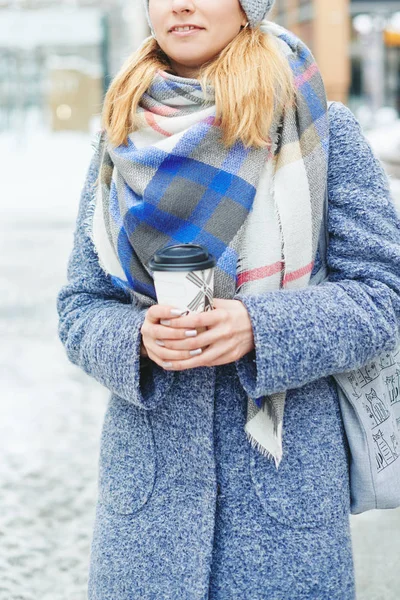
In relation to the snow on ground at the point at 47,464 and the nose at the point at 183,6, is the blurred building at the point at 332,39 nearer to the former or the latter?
the snow on ground at the point at 47,464

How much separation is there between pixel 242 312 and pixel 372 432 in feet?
1.17

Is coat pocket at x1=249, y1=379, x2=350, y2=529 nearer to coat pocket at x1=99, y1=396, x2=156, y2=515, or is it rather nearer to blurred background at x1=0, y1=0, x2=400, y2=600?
coat pocket at x1=99, y1=396, x2=156, y2=515

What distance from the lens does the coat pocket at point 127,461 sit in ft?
5.01

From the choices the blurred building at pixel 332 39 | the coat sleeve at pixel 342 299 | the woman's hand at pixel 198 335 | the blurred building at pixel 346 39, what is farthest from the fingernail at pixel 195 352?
the blurred building at pixel 332 39

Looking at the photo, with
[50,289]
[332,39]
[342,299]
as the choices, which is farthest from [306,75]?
[332,39]

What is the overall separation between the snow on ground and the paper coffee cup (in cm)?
188

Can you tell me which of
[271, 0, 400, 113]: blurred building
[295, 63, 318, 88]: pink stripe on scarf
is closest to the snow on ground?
[295, 63, 318, 88]: pink stripe on scarf

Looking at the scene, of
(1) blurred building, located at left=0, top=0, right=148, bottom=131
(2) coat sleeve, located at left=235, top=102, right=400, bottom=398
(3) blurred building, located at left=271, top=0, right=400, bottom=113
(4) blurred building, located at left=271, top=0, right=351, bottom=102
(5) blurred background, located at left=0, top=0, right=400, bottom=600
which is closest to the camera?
(2) coat sleeve, located at left=235, top=102, right=400, bottom=398

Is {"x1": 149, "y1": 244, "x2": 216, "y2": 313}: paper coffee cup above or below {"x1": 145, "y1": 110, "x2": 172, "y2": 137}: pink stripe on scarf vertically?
below

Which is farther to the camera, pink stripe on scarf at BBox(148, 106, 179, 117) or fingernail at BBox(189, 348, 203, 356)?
pink stripe on scarf at BBox(148, 106, 179, 117)

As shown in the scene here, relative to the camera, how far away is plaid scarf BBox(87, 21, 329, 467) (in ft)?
4.78

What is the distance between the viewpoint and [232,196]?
1456 millimetres

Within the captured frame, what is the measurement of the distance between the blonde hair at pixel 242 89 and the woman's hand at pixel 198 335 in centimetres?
30

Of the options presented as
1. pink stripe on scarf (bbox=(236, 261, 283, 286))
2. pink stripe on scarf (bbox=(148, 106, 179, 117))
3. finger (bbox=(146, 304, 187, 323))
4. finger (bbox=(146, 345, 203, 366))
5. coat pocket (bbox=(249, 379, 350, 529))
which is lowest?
coat pocket (bbox=(249, 379, 350, 529))
